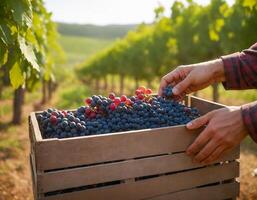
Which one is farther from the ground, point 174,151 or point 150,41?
point 150,41

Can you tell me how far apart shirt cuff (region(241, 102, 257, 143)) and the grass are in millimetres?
81839

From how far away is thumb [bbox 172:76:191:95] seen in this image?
2488 mm

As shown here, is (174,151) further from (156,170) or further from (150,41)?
(150,41)

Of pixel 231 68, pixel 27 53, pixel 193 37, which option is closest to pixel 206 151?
pixel 231 68

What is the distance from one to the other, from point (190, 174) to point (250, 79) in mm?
767

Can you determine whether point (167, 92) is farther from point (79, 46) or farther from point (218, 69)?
point (79, 46)

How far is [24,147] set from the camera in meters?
7.75

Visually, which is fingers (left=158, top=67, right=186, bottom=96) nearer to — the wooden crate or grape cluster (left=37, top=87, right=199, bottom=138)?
grape cluster (left=37, top=87, right=199, bottom=138)

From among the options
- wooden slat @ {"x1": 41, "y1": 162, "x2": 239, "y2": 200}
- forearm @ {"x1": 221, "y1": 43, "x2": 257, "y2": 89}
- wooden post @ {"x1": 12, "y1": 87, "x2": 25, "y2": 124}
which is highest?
forearm @ {"x1": 221, "y1": 43, "x2": 257, "y2": 89}

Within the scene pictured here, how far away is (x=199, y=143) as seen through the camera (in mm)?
1993

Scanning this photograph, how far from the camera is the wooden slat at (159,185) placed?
75.3 inches

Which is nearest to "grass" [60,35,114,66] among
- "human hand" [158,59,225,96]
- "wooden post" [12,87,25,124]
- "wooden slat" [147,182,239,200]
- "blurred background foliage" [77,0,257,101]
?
"blurred background foliage" [77,0,257,101]

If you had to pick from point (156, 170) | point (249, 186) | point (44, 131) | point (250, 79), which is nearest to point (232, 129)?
point (156, 170)

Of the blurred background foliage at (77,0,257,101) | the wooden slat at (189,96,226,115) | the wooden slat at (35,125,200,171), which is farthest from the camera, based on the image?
the blurred background foliage at (77,0,257,101)
